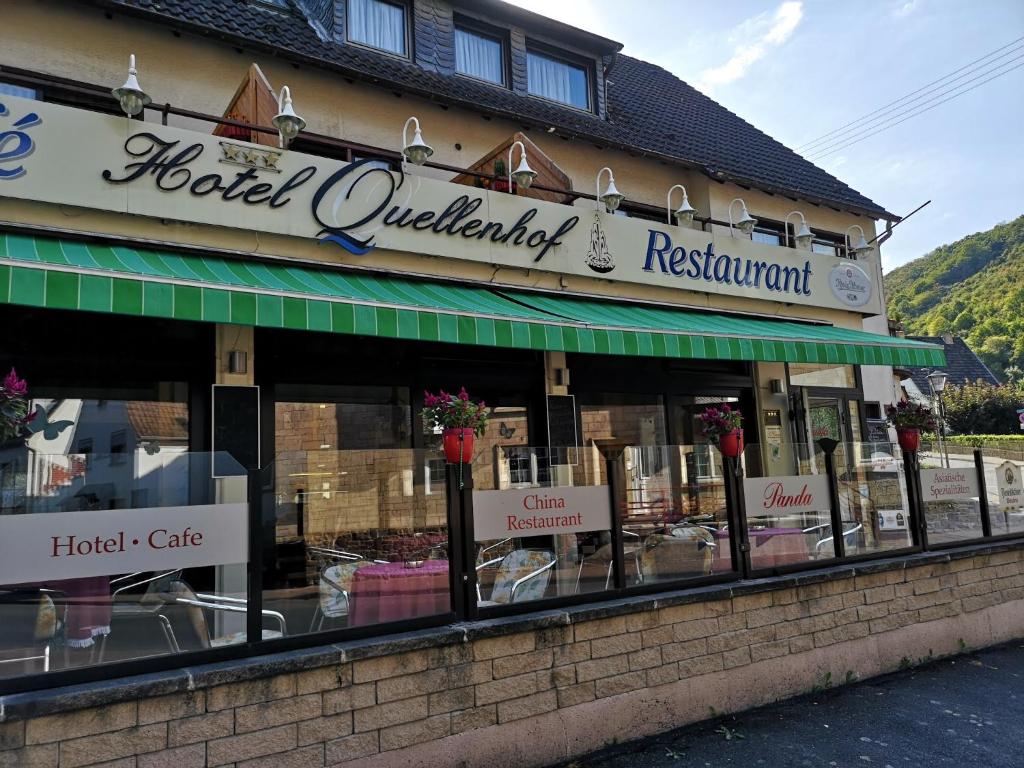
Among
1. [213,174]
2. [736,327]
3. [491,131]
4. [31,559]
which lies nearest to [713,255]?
[736,327]

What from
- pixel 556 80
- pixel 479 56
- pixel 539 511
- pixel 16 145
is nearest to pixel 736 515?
pixel 539 511

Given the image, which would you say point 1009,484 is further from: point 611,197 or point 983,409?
point 983,409

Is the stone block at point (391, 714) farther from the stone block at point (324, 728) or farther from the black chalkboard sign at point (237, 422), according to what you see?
the black chalkboard sign at point (237, 422)

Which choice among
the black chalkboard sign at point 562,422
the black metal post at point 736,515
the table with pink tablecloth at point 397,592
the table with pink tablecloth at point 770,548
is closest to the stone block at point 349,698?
the table with pink tablecloth at point 397,592

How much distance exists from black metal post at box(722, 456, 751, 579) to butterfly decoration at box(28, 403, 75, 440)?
16.6ft

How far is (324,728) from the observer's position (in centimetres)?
417

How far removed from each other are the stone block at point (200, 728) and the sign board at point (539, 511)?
6.14 feet

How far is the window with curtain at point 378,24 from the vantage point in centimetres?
1048

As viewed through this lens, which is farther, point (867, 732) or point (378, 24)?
point (378, 24)

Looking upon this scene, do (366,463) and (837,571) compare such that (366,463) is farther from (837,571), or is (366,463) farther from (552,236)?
(552,236)

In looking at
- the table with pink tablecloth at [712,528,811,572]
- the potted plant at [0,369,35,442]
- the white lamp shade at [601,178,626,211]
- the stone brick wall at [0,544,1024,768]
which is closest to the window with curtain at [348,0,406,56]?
the white lamp shade at [601,178,626,211]

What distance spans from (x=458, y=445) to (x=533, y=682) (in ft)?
5.44

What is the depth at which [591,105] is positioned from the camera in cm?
1265

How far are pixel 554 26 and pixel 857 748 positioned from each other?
10970 millimetres
